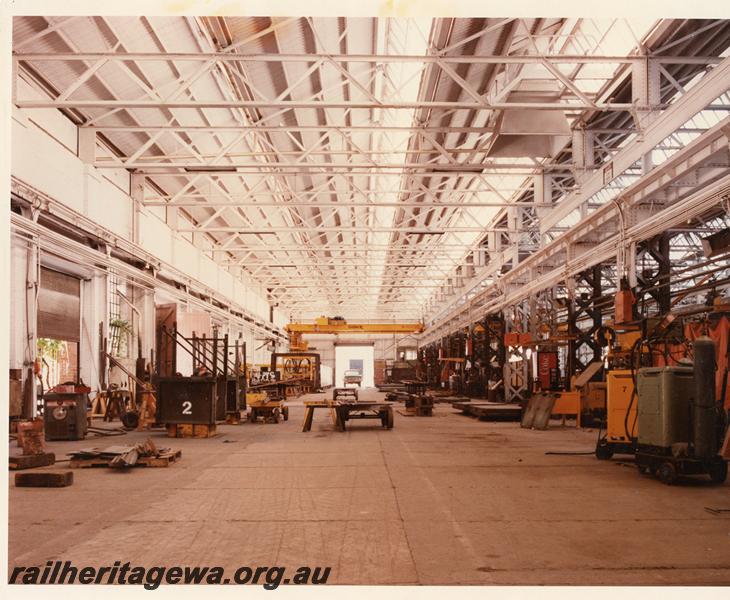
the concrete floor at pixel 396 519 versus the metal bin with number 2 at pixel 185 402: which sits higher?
the metal bin with number 2 at pixel 185 402

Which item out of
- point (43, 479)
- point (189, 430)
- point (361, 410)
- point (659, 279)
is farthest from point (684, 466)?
point (189, 430)

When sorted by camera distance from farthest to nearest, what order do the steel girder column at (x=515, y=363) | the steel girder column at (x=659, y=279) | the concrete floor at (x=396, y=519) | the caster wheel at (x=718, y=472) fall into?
1. the steel girder column at (x=515, y=363)
2. the steel girder column at (x=659, y=279)
3. the caster wheel at (x=718, y=472)
4. the concrete floor at (x=396, y=519)

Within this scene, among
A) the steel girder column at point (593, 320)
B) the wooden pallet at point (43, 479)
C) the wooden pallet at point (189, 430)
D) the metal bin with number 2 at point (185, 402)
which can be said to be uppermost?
the steel girder column at point (593, 320)

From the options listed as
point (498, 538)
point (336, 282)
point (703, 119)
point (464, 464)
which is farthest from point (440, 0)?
point (336, 282)

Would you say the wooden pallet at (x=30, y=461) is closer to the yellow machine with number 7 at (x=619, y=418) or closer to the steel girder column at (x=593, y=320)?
the yellow machine with number 7 at (x=619, y=418)

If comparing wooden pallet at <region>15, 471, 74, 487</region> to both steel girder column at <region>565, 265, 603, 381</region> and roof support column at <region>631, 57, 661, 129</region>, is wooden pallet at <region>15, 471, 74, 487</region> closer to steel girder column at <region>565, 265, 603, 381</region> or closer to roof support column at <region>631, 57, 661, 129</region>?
roof support column at <region>631, 57, 661, 129</region>

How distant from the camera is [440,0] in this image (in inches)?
157

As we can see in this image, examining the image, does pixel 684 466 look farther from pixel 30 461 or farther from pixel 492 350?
pixel 492 350

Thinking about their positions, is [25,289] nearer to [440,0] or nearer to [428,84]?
[428,84]

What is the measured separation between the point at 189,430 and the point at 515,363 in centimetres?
1378

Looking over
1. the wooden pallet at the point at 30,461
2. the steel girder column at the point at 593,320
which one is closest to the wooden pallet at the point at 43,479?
the wooden pallet at the point at 30,461

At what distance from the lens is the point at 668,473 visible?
7566 millimetres

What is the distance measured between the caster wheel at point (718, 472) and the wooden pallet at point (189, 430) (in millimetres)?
8686

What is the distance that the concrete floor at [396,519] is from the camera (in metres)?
4.46
